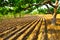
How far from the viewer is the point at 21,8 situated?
63.6ft

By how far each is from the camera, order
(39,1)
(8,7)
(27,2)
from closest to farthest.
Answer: (8,7) → (27,2) → (39,1)

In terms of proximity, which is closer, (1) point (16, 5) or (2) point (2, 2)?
(2) point (2, 2)

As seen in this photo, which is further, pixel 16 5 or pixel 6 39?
pixel 16 5

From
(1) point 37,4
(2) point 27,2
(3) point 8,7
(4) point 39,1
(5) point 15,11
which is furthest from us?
(4) point 39,1

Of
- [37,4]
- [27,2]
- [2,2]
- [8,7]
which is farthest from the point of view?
[37,4]

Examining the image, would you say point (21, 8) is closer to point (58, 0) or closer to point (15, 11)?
point (15, 11)

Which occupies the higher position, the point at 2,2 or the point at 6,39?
the point at 2,2

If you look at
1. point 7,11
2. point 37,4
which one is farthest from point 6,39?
point 37,4

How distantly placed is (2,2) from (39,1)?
372 inches

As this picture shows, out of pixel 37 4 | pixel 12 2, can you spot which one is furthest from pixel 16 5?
pixel 37 4

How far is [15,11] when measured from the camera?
1883cm

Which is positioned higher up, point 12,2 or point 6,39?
point 12,2

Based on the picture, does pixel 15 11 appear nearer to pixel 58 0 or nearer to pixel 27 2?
pixel 27 2

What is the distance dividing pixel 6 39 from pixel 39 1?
15819mm
